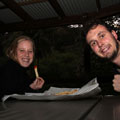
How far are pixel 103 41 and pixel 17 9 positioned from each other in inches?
55.3

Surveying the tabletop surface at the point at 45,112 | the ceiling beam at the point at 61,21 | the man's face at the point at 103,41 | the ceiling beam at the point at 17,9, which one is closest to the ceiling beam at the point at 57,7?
the ceiling beam at the point at 61,21

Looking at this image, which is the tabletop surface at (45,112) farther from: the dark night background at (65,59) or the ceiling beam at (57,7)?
the dark night background at (65,59)

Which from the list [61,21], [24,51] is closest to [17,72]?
[24,51]

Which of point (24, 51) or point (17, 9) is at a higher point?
point (17, 9)

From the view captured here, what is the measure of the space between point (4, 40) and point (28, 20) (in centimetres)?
285

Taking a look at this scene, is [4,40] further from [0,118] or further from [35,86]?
[0,118]

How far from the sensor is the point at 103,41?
149 cm

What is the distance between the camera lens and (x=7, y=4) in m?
2.13

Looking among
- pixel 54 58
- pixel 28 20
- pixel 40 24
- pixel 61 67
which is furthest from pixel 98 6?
pixel 54 58

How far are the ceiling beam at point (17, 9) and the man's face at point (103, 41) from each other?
3.92 feet

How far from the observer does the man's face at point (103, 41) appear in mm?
1484

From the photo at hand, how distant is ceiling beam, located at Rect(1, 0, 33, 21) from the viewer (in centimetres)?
212

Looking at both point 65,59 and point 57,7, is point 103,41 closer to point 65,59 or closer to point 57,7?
point 57,7

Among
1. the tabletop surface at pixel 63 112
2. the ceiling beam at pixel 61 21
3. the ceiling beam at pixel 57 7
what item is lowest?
the tabletop surface at pixel 63 112
